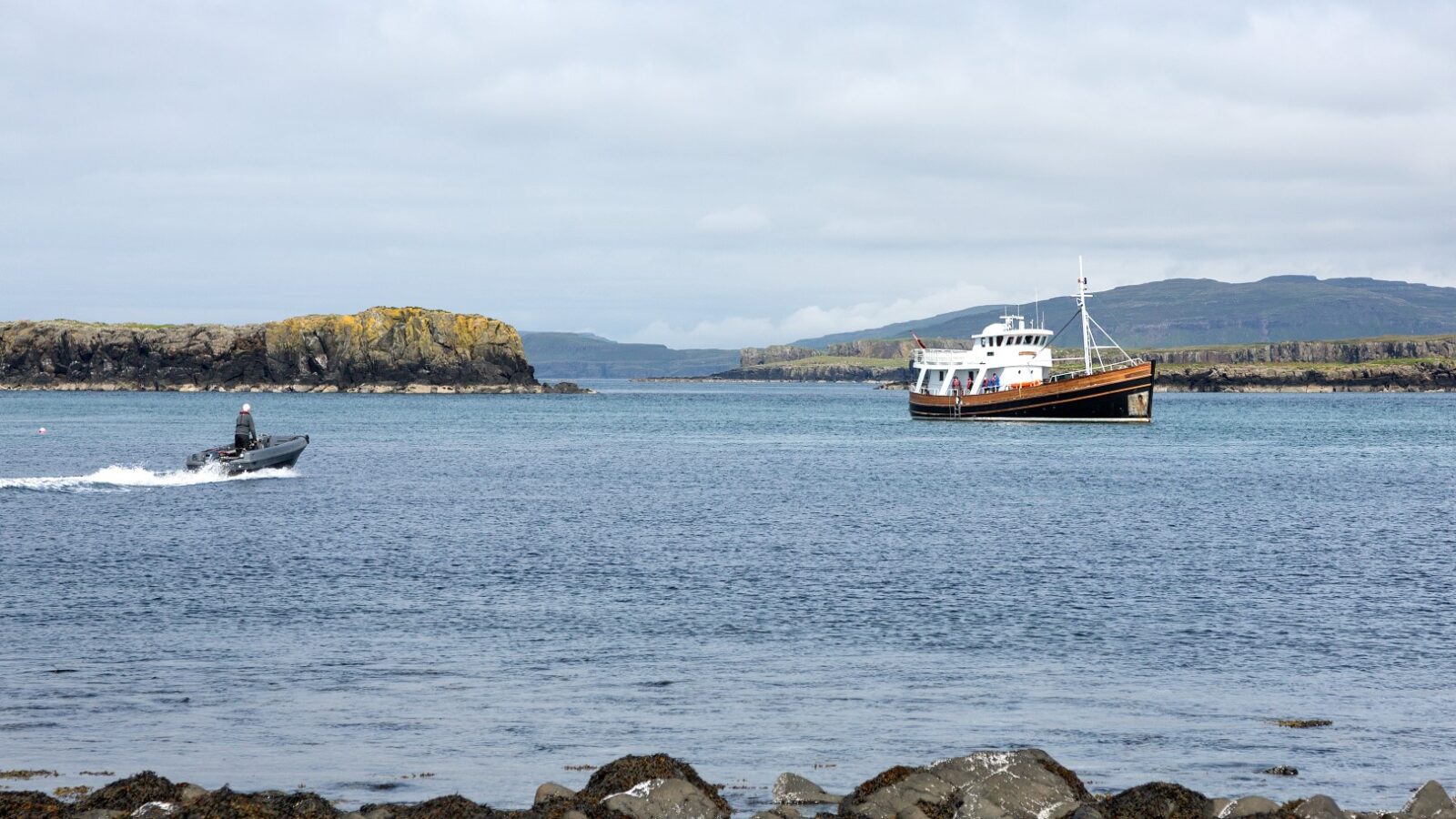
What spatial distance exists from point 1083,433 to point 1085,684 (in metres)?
74.4

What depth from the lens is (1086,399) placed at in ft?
311

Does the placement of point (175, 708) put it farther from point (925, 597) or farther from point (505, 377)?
point (505, 377)

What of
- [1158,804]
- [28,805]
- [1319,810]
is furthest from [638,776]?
[1319,810]

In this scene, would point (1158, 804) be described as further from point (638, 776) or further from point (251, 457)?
point (251, 457)

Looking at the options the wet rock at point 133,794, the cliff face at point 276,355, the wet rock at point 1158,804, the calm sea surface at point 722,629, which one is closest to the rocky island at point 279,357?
the cliff face at point 276,355

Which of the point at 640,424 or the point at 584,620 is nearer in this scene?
the point at 584,620

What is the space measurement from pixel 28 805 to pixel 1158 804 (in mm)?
9876

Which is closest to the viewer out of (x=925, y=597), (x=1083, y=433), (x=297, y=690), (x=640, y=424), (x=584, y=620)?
(x=297, y=690)

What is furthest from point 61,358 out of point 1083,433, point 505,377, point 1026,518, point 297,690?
point 297,690

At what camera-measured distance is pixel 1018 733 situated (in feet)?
51.8

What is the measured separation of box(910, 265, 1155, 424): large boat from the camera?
95062mm

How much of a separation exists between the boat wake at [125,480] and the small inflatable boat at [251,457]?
286 millimetres

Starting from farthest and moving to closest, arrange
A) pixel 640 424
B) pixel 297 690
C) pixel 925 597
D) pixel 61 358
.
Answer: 1. pixel 61 358
2. pixel 640 424
3. pixel 925 597
4. pixel 297 690

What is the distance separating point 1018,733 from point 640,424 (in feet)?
319
